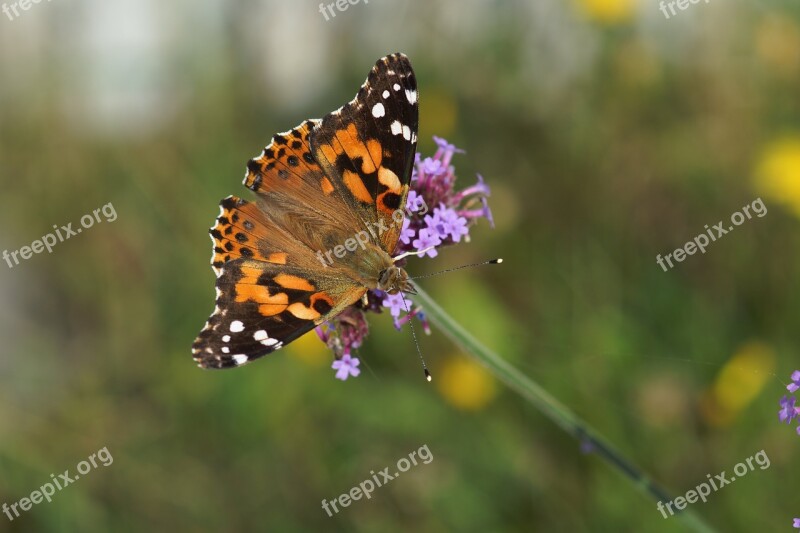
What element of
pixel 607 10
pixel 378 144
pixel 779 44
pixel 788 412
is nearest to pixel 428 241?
pixel 378 144

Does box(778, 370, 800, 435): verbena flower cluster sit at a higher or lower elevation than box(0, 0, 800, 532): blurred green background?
lower

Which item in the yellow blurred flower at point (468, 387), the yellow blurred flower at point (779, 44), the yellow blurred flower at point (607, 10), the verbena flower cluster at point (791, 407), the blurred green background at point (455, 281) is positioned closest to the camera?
the verbena flower cluster at point (791, 407)

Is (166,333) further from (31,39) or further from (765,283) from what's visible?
(765,283)

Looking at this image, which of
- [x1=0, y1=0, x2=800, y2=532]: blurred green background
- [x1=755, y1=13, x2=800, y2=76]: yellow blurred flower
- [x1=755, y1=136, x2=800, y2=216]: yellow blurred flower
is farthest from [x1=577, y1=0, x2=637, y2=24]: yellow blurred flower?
[x1=755, y1=136, x2=800, y2=216]: yellow blurred flower

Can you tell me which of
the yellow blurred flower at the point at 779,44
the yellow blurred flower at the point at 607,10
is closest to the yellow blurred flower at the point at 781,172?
the yellow blurred flower at the point at 779,44

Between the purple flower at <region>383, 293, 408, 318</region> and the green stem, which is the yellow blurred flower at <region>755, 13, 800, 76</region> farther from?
the purple flower at <region>383, 293, 408, 318</region>

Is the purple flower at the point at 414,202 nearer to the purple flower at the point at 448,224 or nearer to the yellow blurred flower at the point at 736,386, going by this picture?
the purple flower at the point at 448,224
